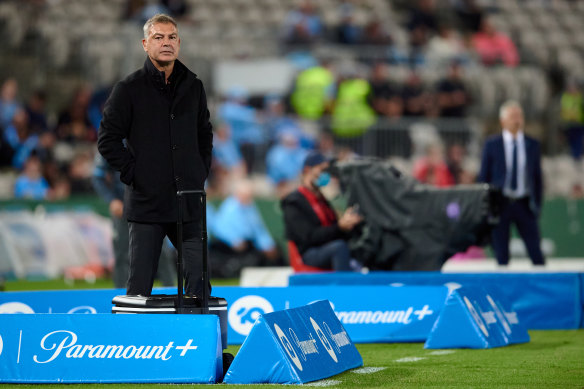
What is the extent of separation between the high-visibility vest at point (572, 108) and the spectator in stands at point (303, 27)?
5.24 m

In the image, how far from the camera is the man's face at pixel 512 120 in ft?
42.0

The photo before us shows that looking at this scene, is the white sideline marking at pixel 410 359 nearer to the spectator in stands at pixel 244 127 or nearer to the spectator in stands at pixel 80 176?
the spectator in stands at pixel 80 176

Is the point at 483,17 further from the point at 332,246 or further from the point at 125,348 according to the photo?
the point at 125,348

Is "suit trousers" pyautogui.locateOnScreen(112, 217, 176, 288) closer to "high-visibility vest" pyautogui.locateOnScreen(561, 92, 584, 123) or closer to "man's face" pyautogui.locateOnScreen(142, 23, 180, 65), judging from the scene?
"man's face" pyautogui.locateOnScreen(142, 23, 180, 65)

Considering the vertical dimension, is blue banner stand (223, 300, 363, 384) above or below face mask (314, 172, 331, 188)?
below

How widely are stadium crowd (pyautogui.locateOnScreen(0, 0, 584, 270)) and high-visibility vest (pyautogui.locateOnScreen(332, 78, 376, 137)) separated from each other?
19 mm

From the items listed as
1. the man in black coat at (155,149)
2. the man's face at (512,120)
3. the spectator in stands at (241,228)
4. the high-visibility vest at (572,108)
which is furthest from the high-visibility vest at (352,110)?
the man in black coat at (155,149)

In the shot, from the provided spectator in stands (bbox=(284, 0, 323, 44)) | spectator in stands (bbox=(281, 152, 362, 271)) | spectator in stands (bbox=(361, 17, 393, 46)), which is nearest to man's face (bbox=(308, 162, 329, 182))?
spectator in stands (bbox=(281, 152, 362, 271))

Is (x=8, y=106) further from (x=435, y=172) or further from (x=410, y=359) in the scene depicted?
(x=410, y=359)

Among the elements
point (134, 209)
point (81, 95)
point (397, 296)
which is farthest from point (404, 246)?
point (81, 95)

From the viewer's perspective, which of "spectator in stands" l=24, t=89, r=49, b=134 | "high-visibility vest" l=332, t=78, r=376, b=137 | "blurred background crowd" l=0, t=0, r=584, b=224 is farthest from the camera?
"high-visibility vest" l=332, t=78, r=376, b=137

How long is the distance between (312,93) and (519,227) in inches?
367

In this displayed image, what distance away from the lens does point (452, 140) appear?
21.7m

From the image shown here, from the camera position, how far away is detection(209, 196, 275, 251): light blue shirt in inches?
709
